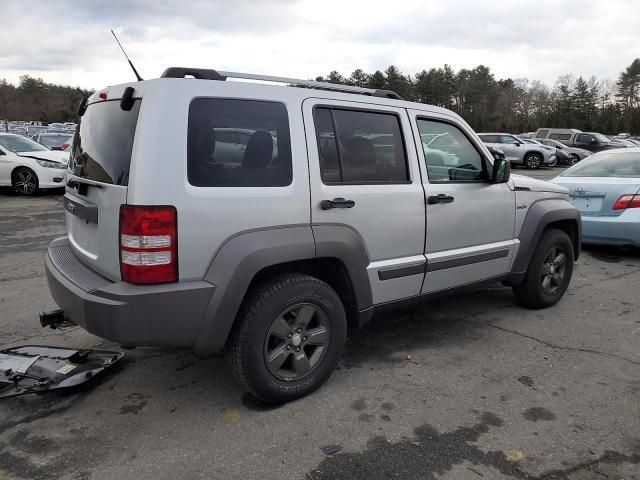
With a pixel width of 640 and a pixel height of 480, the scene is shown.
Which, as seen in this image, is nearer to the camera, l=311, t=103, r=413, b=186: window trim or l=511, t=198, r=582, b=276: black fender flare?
l=311, t=103, r=413, b=186: window trim

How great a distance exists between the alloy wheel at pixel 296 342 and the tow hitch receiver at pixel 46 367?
1.19 metres

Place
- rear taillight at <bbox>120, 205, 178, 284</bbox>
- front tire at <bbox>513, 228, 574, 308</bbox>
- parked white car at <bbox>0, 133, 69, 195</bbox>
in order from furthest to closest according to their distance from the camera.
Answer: parked white car at <bbox>0, 133, 69, 195</bbox>, front tire at <bbox>513, 228, 574, 308</bbox>, rear taillight at <bbox>120, 205, 178, 284</bbox>

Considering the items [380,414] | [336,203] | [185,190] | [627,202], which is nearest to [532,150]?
[627,202]

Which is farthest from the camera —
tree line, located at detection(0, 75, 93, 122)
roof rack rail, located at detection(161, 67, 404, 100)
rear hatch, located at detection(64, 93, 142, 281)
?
tree line, located at detection(0, 75, 93, 122)

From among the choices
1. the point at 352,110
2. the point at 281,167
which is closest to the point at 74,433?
the point at 281,167

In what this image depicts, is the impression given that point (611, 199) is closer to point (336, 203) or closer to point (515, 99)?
point (336, 203)

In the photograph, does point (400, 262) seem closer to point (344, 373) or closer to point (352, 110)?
point (344, 373)

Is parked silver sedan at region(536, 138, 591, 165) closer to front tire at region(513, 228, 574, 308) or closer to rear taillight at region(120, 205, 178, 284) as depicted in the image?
front tire at region(513, 228, 574, 308)

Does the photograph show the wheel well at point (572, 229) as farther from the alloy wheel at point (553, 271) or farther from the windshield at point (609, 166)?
the windshield at point (609, 166)

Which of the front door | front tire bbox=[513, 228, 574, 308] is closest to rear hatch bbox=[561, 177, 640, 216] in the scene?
front tire bbox=[513, 228, 574, 308]

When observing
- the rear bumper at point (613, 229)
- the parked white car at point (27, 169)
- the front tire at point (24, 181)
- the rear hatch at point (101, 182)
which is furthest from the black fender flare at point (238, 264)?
the front tire at point (24, 181)

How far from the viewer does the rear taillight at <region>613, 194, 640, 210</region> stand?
6473 mm

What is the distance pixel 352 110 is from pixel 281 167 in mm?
737

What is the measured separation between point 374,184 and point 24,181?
11.9 meters
